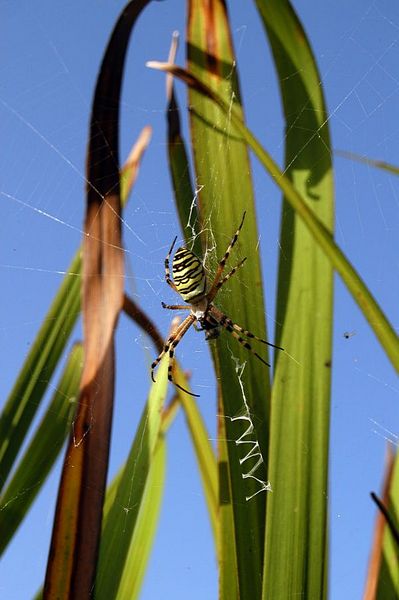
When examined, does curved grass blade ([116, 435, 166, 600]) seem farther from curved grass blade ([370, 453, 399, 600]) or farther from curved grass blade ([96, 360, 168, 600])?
curved grass blade ([370, 453, 399, 600])

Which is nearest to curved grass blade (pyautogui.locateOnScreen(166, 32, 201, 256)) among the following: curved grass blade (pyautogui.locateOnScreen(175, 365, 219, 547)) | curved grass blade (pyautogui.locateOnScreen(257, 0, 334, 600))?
curved grass blade (pyautogui.locateOnScreen(257, 0, 334, 600))

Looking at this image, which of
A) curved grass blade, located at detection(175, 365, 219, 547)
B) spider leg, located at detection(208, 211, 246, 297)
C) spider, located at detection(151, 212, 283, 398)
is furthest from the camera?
spider, located at detection(151, 212, 283, 398)

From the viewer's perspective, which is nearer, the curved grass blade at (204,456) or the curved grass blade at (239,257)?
the curved grass blade at (239,257)

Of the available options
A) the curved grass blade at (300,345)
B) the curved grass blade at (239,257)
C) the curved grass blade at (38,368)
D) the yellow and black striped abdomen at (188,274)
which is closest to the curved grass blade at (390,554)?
the curved grass blade at (300,345)

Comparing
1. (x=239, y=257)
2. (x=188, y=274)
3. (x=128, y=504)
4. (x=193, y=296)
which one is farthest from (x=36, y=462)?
(x=193, y=296)

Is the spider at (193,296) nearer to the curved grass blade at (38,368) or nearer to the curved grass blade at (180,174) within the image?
the curved grass blade at (180,174)
